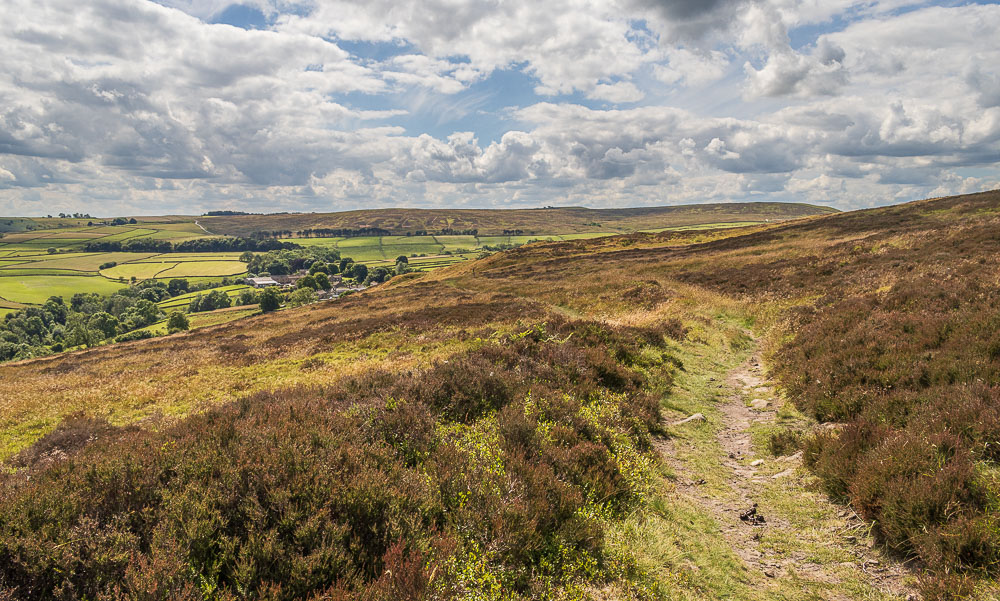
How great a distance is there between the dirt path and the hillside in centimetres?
4

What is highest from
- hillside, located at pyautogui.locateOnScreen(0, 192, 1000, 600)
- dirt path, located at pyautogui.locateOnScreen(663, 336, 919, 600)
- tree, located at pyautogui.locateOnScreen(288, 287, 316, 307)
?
hillside, located at pyautogui.locateOnScreen(0, 192, 1000, 600)

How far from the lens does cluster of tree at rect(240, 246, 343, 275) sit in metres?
167

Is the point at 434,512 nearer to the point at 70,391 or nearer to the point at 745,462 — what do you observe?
the point at 745,462

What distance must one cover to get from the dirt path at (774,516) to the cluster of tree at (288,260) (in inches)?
6418

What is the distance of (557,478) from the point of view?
6207mm

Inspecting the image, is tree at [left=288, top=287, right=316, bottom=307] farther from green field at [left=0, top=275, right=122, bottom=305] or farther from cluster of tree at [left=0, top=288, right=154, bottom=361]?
green field at [left=0, top=275, right=122, bottom=305]

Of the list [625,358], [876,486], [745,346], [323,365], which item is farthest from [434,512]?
[745,346]

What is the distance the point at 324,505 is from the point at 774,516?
269 inches

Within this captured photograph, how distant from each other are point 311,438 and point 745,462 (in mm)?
8510

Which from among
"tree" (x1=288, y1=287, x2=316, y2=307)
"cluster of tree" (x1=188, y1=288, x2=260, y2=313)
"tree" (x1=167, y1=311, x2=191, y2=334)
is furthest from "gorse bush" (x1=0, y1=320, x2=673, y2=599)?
"cluster of tree" (x1=188, y1=288, x2=260, y2=313)

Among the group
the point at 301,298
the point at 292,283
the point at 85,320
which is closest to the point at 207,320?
the point at 301,298

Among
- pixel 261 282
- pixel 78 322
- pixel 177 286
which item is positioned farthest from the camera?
pixel 261 282

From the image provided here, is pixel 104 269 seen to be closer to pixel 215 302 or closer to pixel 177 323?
pixel 215 302

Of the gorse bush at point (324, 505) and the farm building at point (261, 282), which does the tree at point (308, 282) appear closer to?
the farm building at point (261, 282)
